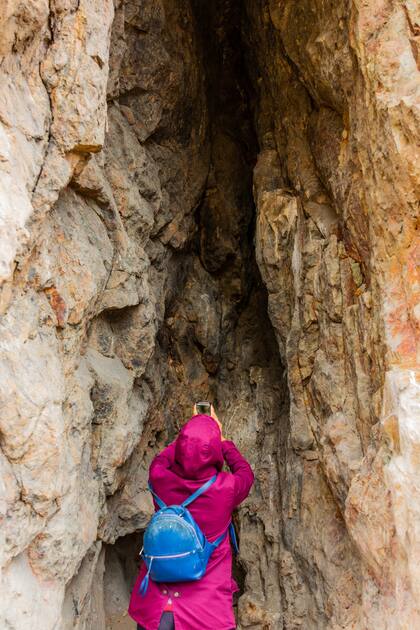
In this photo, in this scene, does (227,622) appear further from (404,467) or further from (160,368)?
(160,368)

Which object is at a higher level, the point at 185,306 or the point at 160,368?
the point at 185,306

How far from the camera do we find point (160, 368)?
566 centimetres

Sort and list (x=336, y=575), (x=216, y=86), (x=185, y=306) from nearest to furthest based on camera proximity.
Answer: (x=336, y=575) < (x=185, y=306) < (x=216, y=86)

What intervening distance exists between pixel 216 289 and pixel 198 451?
10.4 ft

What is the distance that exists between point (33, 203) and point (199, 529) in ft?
7.32

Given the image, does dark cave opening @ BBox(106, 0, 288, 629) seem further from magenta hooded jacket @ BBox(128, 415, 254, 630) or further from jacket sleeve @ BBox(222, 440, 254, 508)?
magenta hooded jacket @ BBox(128, 415, 254, 630)

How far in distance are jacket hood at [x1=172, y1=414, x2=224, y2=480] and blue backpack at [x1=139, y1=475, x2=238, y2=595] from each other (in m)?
0.27

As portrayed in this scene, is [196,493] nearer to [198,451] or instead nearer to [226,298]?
[198,451]

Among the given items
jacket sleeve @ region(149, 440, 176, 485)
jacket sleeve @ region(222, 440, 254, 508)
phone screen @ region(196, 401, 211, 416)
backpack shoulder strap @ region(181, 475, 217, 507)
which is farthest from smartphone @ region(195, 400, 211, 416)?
backpack shoulder strap @ region(181, 475, 217, 507)

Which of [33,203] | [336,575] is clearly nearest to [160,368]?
[336,575]

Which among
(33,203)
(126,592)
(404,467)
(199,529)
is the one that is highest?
(33,203)

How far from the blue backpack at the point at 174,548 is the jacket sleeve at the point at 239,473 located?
1.45ft

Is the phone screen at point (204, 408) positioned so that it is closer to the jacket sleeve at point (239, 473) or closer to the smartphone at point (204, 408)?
the smartphone at point (204, 408)

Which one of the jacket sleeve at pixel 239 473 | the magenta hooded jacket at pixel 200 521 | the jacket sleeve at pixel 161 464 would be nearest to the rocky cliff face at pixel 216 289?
the jacket sleeve at pixel 161 464
